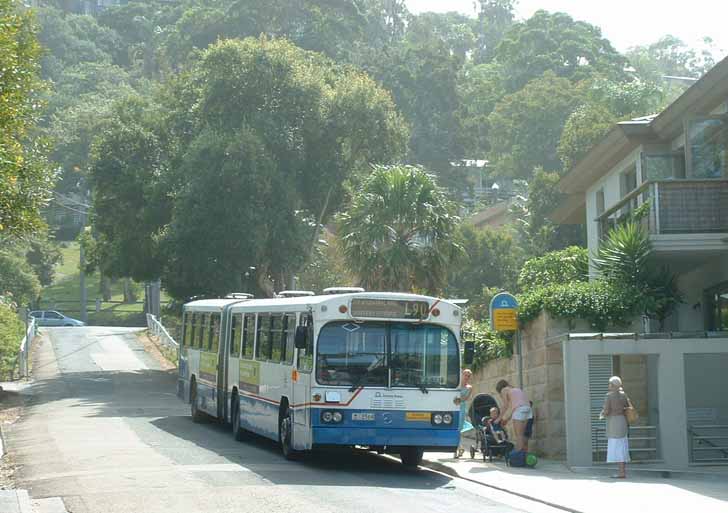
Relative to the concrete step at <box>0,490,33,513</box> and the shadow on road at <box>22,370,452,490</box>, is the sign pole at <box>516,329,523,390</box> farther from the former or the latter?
the concrete step at <box>0,490,33,513</box>

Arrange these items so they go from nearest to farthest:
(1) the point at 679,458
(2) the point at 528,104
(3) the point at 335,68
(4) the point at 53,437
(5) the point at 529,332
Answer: (1) the point at 679,458, (5) the point at 529,332, (4) the point at 53,437, (3) the point at 335,68, (2) the point at 528,104

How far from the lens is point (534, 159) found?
8819cm

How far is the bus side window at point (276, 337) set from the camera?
21.3m

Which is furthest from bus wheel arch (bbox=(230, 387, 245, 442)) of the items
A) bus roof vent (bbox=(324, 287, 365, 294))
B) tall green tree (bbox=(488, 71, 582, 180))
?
tall green tree (bbox=(488, 71, 582, 180))

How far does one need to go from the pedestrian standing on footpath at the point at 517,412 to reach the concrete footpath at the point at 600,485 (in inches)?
21.3

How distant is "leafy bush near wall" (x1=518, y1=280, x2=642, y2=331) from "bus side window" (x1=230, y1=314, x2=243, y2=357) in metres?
5.91

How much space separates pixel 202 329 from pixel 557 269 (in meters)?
13.7

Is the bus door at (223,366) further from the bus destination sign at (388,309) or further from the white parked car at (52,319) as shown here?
the white parked car at (52,319)

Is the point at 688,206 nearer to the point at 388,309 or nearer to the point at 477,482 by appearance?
the point at 388,309

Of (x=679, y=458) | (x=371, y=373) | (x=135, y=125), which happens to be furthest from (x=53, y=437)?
(x=135, y=125)

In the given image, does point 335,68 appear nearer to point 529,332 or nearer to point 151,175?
point 151,175

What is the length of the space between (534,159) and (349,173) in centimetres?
4426

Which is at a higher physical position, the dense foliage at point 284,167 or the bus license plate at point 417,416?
the dense foliage at point 284,167

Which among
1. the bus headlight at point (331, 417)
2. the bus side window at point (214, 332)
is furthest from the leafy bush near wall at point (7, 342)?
the bus headlight at point (331, 417)
